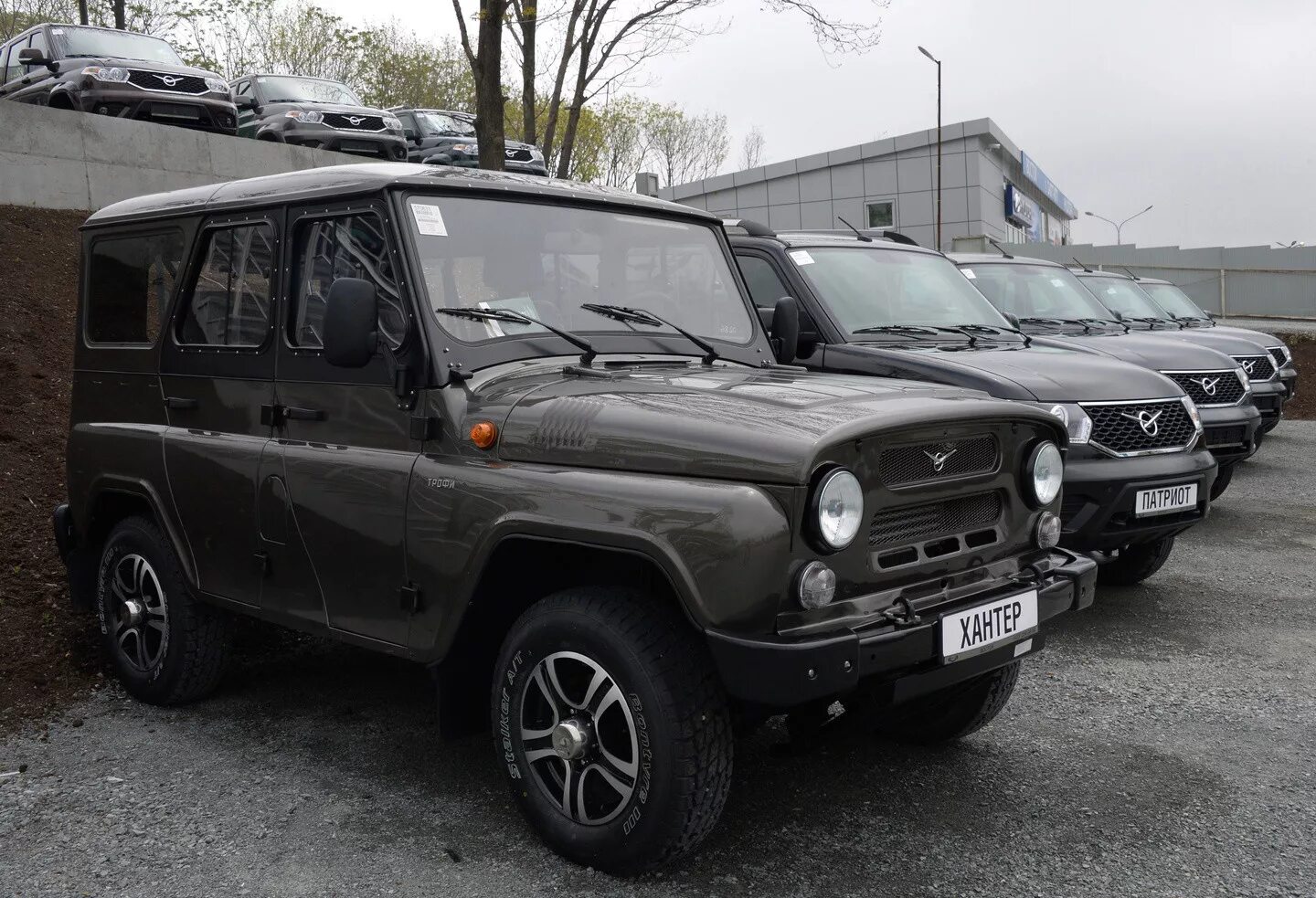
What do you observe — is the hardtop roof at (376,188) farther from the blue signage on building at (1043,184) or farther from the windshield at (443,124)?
the blue signage on building at (1043,184)

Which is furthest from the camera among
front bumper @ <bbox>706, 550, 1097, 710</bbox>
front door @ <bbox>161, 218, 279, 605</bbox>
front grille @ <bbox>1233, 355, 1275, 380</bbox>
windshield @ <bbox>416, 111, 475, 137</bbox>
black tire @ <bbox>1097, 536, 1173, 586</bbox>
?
windshield @ <bbox>416, 111, 475, 137</bbox>

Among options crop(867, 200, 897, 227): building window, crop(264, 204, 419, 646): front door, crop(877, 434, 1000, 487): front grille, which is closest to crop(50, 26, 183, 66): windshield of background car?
crop(264, 204, 419, 646): front door

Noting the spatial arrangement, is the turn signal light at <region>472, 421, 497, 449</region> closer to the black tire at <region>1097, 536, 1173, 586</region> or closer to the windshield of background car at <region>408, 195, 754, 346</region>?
the windshield of background car at <region>408, 195, 754, 346</region>

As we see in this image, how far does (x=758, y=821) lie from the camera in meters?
3.92

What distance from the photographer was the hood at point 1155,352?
873 cm

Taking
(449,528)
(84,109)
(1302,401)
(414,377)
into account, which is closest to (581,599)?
(449,528)

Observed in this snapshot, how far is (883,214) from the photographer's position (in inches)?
1661

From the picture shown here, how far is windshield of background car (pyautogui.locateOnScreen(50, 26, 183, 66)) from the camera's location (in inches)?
647

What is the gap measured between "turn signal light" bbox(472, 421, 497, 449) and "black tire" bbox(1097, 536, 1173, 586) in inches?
181

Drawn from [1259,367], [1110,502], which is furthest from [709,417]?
[1259,367]

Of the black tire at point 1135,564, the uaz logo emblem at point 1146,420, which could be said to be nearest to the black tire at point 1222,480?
the black tire at point 1135,564

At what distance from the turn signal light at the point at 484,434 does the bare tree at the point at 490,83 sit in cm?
983

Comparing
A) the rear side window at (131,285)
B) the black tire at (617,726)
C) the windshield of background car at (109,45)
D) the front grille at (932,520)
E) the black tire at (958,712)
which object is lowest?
the black tire at (958,712)

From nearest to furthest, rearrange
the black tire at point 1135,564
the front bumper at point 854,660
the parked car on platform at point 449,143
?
the front bumper at point 854,660
the black tire at point 1135,564
the parked car on platform at point 449,143
